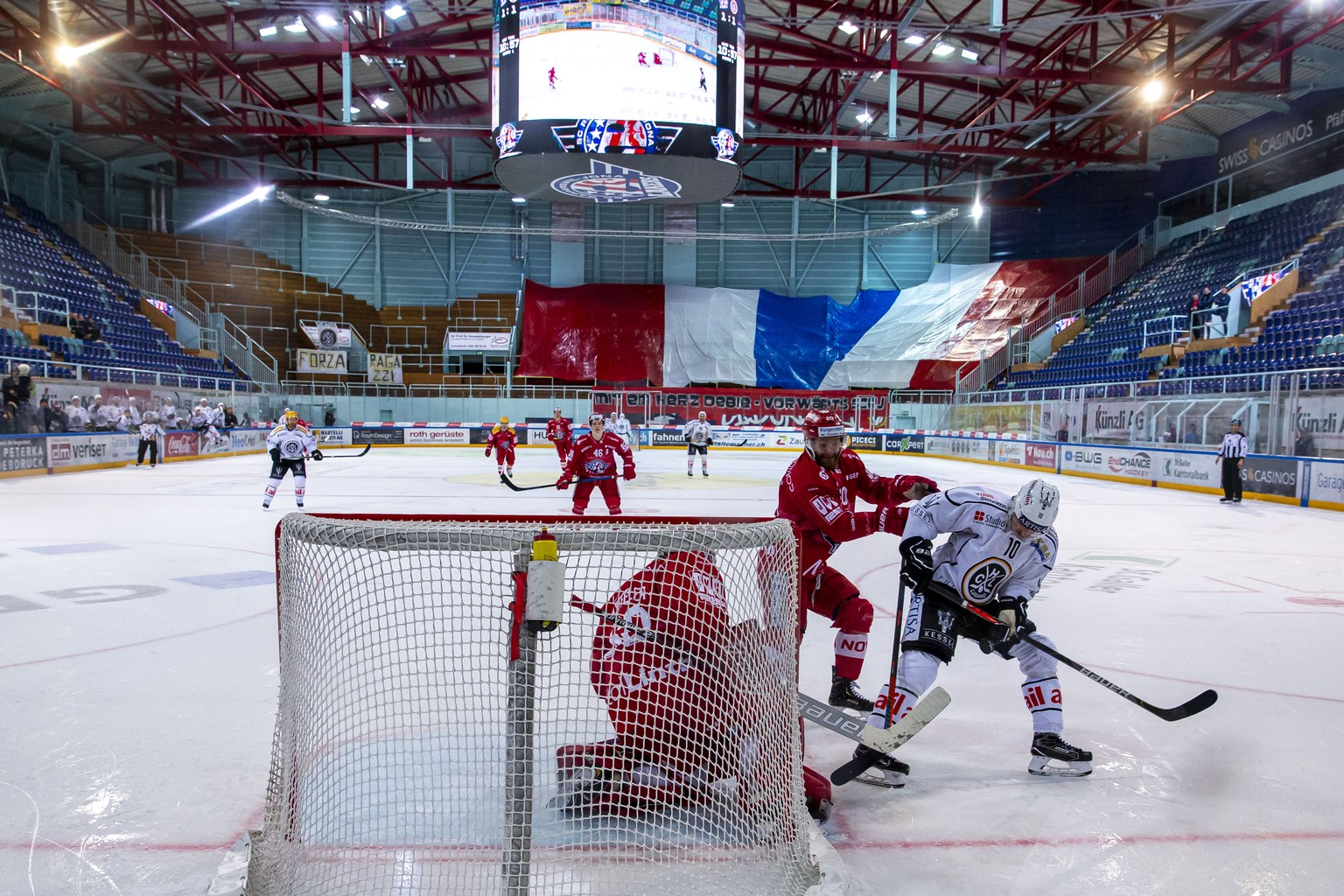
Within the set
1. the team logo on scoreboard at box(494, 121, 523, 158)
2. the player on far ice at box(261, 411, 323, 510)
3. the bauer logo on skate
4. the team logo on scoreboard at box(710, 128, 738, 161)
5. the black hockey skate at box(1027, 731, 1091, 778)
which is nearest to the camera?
the black hockey skate at box(1027, 731, 1091, 778)

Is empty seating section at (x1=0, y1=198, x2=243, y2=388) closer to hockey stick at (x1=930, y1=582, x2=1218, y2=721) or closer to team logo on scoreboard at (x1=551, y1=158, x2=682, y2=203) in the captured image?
team logo on scoreboard at (x1=551, y1=158, x2=682, y2=203)

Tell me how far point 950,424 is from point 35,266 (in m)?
27.2

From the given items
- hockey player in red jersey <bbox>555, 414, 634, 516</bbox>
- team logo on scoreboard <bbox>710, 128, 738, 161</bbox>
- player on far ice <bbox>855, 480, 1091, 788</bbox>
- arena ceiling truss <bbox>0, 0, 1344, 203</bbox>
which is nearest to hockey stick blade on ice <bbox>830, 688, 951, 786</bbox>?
player on far ice <bbox>855, 480, 1091, 788</bbox>

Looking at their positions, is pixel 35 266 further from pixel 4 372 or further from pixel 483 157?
pixel 483 157

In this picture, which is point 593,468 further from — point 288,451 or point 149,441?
point 149,441

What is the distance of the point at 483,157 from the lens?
3372cm

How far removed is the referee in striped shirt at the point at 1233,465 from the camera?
1355 cm

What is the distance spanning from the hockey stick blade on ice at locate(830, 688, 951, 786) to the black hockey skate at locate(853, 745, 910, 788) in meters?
0.02

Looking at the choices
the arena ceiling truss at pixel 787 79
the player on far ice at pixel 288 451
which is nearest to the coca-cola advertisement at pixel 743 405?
the arena ceiling truss at pixel 787 79

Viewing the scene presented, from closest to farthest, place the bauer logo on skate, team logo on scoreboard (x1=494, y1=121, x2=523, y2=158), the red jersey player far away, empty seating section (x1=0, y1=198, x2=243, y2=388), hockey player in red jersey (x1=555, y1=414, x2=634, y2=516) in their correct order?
the bauer logo on skate
the red jersey player far away
hockey player in red jersey (x1=555, y1=414, x2=634, y2=516)
team logo on scoreboard (x1=494, y1=121, x2=523, y2=158)
empty seating section (x1=0, y1=198, x2=243, y2=388)

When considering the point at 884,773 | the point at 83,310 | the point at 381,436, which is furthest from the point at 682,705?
the point at 83,310

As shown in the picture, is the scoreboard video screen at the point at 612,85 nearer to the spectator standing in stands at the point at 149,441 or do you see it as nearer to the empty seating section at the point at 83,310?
the spectator standing in stands at the point at 149,441

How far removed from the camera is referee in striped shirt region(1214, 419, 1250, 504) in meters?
13.5

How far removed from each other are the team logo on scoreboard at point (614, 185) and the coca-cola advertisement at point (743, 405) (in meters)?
12.5
